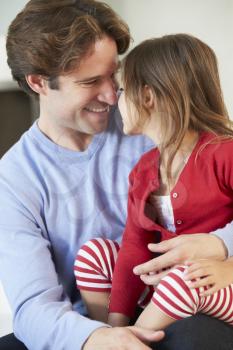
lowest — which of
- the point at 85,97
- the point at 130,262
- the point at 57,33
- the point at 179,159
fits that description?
the point at 130,262

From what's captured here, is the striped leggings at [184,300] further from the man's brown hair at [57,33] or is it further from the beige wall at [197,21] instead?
the beige wall at [197,21]

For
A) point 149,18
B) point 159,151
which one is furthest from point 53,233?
point 149,18

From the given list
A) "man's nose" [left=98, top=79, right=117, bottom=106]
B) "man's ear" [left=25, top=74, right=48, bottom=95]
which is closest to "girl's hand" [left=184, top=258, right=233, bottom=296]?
"man's nose" [left=98, top=79, right=117, bottom=106]

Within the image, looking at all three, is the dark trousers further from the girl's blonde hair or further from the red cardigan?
the girl's blonde hair

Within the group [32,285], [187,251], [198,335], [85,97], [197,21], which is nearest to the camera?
[198,335]

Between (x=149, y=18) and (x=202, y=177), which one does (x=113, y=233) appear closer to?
(x=202, y=177)

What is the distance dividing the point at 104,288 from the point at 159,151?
0.34 meters

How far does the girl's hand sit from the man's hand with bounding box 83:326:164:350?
11 cm

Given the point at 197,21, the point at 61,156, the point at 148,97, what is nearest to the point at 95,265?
the point at 61,156

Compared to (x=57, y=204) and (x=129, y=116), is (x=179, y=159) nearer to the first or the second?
(x=129, y=116)

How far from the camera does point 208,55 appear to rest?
1.08 meters

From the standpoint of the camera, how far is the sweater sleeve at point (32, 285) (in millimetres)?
959

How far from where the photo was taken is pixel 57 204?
120 centimetres

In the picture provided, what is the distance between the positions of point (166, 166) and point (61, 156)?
0.29m
